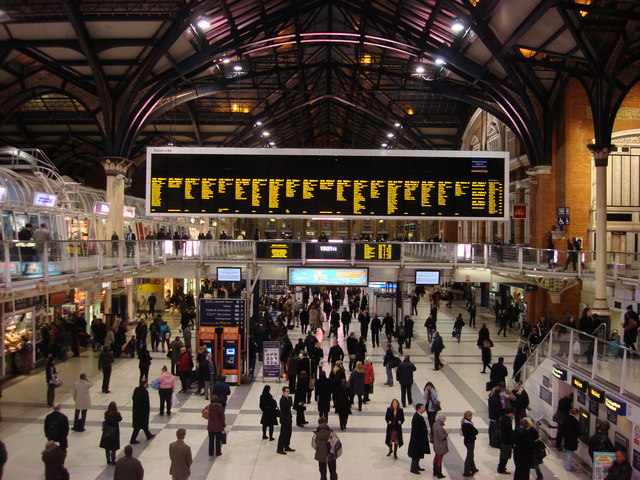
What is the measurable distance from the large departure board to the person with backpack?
9.85m

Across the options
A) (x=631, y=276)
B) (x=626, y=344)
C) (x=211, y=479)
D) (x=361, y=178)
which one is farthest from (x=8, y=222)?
(x=631, y=276)

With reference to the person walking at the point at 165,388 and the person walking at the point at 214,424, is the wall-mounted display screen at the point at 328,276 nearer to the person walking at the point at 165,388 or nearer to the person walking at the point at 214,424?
the person walking at the point at 165,388

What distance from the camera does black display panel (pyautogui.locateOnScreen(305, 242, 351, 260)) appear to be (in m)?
19.7

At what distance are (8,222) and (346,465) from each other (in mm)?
14851

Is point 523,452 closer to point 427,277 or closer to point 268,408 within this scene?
point 268,408

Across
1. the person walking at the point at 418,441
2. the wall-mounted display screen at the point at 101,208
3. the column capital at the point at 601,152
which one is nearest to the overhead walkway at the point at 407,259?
the column capital at the point at 601,152

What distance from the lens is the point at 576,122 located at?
916 inches

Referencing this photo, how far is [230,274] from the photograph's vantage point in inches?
788

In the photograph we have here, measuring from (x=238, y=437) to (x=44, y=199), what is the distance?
14003 mm

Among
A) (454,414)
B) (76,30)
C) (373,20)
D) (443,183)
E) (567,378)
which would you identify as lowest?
(454,414)

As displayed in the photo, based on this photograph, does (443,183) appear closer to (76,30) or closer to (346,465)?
(346,465)

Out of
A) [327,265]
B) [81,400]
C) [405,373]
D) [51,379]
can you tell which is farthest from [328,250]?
[81,400]

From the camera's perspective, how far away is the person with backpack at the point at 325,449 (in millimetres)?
9156

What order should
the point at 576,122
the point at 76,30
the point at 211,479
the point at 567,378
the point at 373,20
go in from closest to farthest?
1. the point at 211,479
2. the point at 567,378
3. the point at 76,30
4. the point at 576,122
5. the point at 373,20
